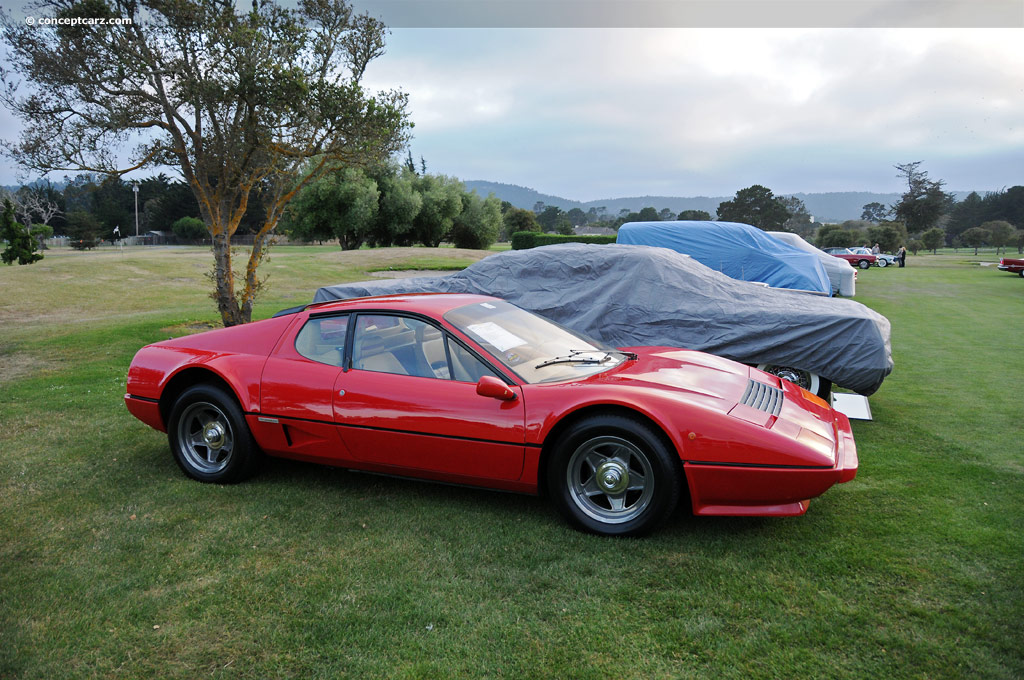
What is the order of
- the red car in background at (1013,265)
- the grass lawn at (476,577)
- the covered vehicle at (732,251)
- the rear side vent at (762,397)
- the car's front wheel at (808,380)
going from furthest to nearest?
the red car in background at (1013,265) → the covered vehicle at (732,251) → the car's front wheel at (808,380) → the rear side vent at (762,397) → the grass lawn at (476,577)

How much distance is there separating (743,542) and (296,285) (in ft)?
67.0

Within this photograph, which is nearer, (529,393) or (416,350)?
(529,393)

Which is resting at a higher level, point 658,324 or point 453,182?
point 453,182

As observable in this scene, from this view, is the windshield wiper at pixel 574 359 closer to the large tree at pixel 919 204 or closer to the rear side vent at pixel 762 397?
the rear side vent at pixel 762 397

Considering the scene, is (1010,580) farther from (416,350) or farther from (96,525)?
(96,525)

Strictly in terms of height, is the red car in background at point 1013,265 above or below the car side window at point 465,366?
above

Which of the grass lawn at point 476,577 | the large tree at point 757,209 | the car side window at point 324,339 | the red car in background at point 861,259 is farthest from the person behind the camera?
the large tree at point 757,209

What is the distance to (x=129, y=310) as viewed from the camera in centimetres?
1581

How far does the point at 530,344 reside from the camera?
409cm

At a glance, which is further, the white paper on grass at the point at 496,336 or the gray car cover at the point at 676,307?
the gray car cover at the point at 676,307

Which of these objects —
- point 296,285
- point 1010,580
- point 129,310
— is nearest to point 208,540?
point 1010,580

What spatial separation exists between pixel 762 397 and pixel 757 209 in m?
54.9

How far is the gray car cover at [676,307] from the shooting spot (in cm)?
577

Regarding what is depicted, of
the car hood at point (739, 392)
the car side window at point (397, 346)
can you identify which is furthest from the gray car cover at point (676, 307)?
the car side window at point (397, 346)
